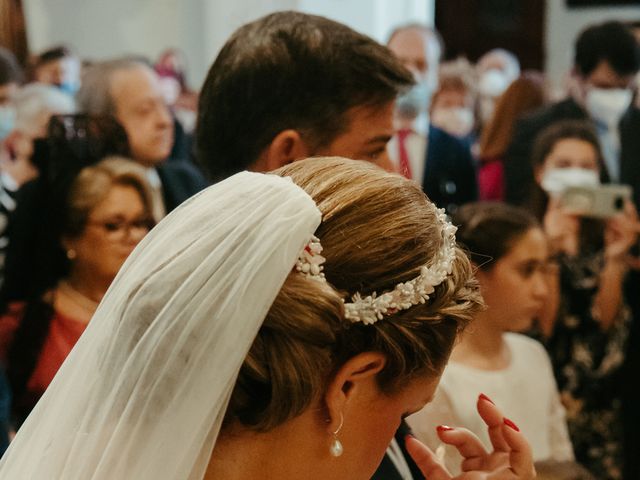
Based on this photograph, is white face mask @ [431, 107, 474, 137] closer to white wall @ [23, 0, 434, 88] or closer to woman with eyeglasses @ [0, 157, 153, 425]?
woman with eyeglasses @ [0, 157, 153, 425]

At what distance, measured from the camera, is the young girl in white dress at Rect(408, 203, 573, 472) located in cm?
249

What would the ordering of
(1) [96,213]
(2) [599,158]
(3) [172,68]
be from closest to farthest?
(1) [96,213], (2) [599,158], (3) [172,68]

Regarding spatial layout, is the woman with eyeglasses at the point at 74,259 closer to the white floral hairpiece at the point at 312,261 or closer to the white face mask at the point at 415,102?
the white floral hairpiece at the point at 312,261

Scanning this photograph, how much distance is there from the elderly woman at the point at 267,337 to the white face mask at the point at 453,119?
423cm

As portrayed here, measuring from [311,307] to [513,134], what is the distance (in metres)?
3.39

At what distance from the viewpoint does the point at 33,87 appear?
4207 millimetres

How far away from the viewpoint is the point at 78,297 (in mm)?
2449

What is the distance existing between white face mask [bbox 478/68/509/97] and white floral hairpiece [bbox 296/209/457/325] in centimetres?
570

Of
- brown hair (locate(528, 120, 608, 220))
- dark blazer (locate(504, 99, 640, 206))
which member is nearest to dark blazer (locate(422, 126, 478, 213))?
dark blazer (locate(504, 99, 640, 206))

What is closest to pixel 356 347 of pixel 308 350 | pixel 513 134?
pixel 308 350

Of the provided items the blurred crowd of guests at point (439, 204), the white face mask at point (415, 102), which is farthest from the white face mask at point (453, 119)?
the white face mask at point (415, 102)

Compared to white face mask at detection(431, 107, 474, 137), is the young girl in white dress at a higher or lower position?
higher

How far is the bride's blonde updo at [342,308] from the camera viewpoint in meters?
1.00

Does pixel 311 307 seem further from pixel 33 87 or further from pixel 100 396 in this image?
pixel 33 87
